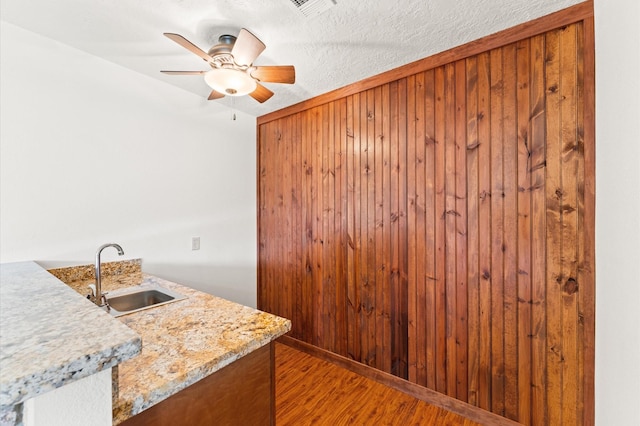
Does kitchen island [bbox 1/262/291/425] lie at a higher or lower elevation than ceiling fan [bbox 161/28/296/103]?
lower

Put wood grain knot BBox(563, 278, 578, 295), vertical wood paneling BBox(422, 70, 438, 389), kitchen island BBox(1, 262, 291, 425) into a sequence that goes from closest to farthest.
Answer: kitchen island BBox(1, 262, 291, 425) < wood grain knot BBox(563, 278, 578, 295) < vertical wood paneling BBox(422, 70, 438, 389)

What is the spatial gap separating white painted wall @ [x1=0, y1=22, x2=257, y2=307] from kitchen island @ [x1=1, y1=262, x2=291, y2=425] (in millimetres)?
535

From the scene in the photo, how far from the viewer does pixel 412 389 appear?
1.92m

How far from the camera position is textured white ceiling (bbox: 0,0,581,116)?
143 cm

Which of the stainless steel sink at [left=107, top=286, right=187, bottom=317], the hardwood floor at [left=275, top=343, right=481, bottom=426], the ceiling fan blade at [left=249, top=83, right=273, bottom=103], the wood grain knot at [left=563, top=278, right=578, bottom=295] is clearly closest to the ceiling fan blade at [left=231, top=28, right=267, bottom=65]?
the ceiling fan blade at [left=249, top=83, right=273, bottom=103]

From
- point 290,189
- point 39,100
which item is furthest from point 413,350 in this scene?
point 39,100

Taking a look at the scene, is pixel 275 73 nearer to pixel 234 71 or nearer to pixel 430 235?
pixel 234 71

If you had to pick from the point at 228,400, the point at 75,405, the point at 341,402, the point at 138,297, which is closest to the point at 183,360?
the point at 228,400

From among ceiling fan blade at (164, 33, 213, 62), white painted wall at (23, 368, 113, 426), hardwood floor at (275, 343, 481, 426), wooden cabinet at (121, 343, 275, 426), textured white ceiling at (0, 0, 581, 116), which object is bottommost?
hardwood floor at (275, 343, 481, 426)

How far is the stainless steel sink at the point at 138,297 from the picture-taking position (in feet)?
5.20

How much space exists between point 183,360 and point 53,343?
0.42m

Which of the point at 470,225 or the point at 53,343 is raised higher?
the point at 470,225

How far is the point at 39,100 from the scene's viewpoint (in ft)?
5.51

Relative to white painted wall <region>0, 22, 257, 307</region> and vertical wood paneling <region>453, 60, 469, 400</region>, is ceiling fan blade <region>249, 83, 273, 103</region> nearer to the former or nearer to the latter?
white painted wall <region>0, 22, 257, 307</region>
